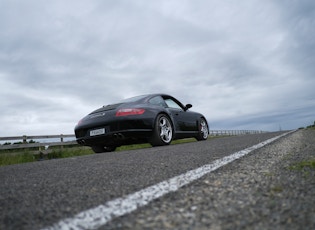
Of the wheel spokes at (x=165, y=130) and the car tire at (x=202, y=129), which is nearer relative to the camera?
the wheel spokes at (x=165, y=130)

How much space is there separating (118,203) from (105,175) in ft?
3.03

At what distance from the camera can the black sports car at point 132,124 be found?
19.0 feet

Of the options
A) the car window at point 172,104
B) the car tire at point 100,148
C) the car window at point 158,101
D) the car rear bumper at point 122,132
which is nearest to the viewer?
the car rear bumper at point 122,132

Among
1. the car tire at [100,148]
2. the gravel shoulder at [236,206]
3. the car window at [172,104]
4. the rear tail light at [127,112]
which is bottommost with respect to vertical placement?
the gravel shoulder at [236,206]

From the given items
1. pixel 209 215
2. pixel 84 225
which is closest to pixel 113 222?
pixel 84 225

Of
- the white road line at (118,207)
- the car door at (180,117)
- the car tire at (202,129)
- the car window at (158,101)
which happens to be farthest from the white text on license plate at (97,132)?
the white road line at (118,207)

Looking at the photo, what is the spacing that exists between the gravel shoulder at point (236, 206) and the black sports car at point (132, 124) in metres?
4.00

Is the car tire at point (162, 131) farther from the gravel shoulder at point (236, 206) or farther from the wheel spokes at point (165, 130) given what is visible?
the gravel shoulder at point (236, 206)

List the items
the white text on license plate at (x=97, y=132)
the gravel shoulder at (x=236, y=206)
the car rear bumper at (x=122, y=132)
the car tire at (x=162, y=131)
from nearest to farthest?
1. the gravel shoulder at (x=236, y=206)
2. the car rear bumper at (x=122, y=132)
3. the white text on license plate at (x=97, y=132)
4. the car tire at (x=162, y=131)

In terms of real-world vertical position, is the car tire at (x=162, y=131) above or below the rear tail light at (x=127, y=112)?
below

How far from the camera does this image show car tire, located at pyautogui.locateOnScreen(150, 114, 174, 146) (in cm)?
623

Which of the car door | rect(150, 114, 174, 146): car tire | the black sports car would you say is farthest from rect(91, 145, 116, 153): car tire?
the car door

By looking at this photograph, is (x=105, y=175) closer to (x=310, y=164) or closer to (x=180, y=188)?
(x=180, y=188)

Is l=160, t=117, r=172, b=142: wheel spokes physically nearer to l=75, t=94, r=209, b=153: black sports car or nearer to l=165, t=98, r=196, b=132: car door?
l=75, t=94, r=209, b=153: black sports car
